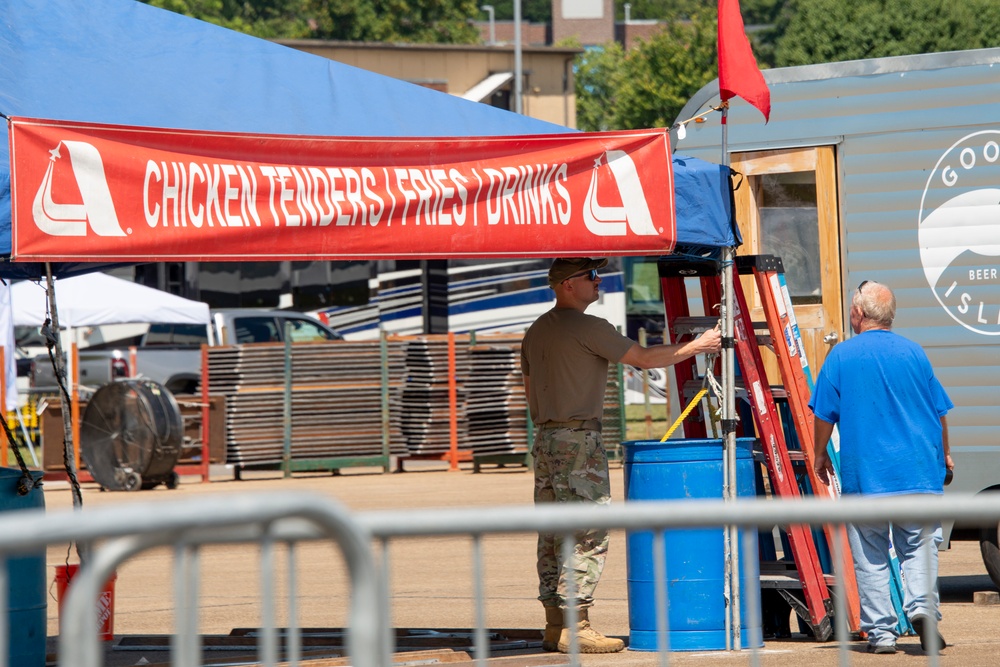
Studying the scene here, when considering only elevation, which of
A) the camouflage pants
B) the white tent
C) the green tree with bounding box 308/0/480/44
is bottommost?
the camouflage pants

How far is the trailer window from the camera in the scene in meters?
9.86

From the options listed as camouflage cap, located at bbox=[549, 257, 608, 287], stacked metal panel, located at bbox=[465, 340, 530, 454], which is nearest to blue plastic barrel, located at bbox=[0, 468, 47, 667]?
camouflage cap, located at bbox=[549, 257, 608, 287]

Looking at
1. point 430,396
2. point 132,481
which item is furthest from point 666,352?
point 430,396

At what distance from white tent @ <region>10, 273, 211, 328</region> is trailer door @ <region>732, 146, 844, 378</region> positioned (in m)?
12.6

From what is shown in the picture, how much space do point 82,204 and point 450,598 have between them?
190 inches

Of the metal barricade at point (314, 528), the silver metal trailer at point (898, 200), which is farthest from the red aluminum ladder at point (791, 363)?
the metal barricade at point (314, 528)

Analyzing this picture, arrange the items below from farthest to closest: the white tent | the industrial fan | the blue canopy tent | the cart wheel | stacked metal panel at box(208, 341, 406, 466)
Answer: the white tent → stacked metal panel at box(208, 341, 406, 466) → the cart wheel → the industrial fan → the blue canopy tent

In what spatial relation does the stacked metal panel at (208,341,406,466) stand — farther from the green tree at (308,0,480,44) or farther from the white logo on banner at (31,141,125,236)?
the green tree at (308,0,480,44)

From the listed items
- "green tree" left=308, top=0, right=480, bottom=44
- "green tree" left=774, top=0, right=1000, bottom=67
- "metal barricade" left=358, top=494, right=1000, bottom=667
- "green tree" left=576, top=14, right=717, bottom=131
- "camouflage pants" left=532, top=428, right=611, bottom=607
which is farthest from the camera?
"green tree" left=308, top=0, right=480, bottom=44

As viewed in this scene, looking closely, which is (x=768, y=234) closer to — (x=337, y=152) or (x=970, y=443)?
(x=970, y=443)

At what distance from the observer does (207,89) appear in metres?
7.04

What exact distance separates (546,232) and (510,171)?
323 mm

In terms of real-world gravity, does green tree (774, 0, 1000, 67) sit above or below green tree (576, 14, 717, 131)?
below

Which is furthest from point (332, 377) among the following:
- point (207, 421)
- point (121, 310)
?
point (121, 310)
